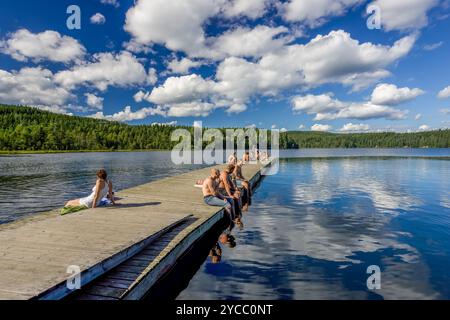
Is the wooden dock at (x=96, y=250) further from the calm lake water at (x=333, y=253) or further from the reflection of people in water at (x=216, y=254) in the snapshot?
the calm lake water at (x=333, y=253)

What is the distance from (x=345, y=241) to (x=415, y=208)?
959cm

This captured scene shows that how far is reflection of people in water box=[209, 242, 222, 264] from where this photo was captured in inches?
408

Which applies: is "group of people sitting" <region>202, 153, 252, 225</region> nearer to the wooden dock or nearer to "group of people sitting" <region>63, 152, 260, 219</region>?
"group of people sitting" <region>63, 152, 260, 219</region>

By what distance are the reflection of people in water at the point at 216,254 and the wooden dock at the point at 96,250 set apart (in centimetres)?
88

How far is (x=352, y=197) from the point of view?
73.8 feet

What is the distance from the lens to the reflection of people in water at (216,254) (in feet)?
34.0

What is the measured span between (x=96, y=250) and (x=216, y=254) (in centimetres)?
488

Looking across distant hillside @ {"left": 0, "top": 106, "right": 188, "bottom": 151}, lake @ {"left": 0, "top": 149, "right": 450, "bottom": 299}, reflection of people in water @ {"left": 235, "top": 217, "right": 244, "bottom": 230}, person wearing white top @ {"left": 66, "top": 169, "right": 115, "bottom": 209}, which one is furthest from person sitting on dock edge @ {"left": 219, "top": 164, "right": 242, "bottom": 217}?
distant hillside @ {"left": 0, "top": 106, "right": 188, "bottom": 151}

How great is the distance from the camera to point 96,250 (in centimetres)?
700

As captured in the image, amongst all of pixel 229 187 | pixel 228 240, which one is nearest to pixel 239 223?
pixel 229 187

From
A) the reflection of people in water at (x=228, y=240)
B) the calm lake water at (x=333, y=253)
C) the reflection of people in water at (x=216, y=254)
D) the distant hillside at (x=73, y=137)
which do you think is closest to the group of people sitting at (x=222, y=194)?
the calm lake water at (x=333, y=253)

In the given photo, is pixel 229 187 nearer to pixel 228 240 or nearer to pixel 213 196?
pixel 213 196
